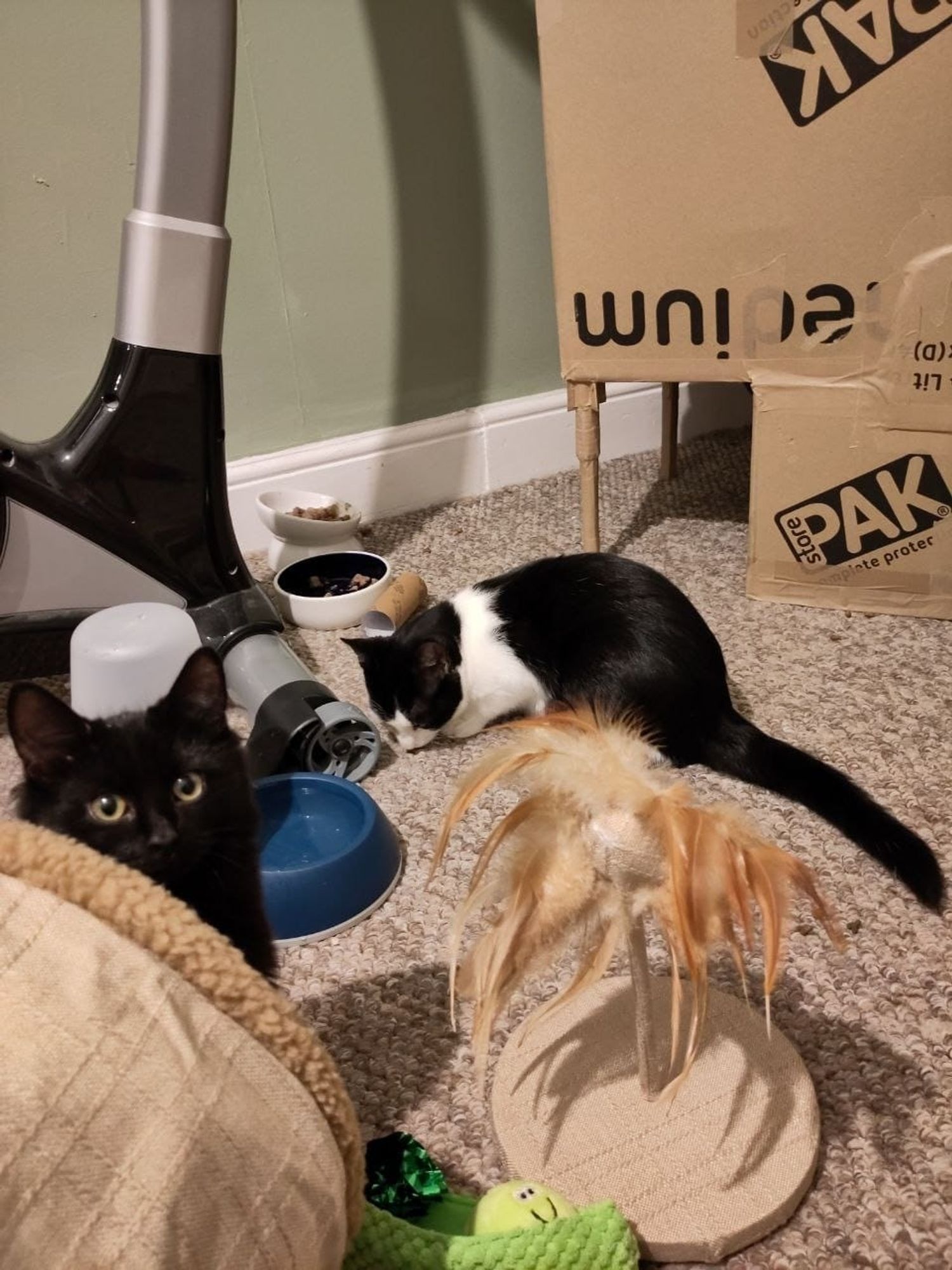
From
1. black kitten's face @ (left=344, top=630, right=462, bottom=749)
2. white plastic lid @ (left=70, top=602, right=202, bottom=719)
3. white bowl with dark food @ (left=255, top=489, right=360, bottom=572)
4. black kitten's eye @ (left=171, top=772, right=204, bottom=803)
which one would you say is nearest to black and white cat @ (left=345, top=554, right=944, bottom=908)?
black kitten's face @ (left=344, top=630, right=462, bottom=749)

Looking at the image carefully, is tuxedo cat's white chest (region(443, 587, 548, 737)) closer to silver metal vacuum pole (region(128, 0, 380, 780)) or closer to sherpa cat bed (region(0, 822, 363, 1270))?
silver metal vacuum pole (region(128, 0, 380, 780))

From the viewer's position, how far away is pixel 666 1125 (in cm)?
73

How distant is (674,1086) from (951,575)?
102 centimetres

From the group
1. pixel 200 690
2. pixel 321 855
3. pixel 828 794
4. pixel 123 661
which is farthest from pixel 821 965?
pixel 123 661

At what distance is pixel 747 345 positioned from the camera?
53.6 inches

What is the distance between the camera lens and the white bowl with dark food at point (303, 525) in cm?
162

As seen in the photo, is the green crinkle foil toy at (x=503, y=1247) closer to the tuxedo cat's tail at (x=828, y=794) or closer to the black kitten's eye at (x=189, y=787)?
the black kitten's eye at (x=189, y=787)

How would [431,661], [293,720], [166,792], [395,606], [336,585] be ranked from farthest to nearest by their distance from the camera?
[336,585]
[395,606]
[431,661]
[293,720]
[166,792]

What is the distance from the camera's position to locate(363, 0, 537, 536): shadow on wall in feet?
5.30

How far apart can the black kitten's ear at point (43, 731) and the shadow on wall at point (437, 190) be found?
4.18ft

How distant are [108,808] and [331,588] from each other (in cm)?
92

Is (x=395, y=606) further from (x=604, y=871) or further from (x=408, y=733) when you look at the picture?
(x=604, y=871)

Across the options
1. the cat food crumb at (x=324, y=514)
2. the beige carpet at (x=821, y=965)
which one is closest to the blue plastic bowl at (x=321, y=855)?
the beige carpet at (x=821, y=965)

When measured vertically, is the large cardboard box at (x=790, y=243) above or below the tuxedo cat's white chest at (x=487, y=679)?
above
